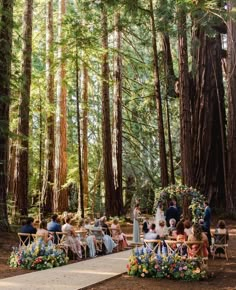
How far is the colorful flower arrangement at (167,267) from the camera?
26.8 feet

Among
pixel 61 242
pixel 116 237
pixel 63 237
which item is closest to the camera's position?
pixel 61 242

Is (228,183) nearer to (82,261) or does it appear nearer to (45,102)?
(45,102)

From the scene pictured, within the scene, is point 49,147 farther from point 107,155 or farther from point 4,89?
point 4,89

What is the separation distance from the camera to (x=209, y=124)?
20.2 metres

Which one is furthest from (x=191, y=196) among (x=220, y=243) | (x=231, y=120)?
(x=231, y=120)

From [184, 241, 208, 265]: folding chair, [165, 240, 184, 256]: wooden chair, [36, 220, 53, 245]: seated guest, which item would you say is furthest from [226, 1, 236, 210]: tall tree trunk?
[36, 220, 53, 245]: seated guest

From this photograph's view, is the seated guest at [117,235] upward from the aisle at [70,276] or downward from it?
upward

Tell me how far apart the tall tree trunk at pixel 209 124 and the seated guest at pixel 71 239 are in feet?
33.1

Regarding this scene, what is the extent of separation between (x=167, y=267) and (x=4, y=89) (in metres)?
7.50

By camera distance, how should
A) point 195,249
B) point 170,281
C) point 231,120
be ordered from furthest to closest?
point 231,120
point 195,249
point 170,281

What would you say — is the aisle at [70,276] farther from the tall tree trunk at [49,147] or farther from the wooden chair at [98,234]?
the tall tree trunk at [49,147]

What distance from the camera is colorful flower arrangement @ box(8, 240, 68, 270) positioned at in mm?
9047

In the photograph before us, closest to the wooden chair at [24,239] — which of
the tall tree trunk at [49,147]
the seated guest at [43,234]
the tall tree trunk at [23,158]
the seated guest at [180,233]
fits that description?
the seated guest at [43,234]

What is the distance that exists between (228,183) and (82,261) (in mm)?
10573
